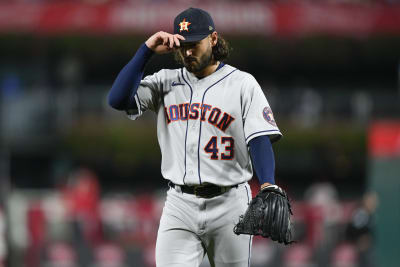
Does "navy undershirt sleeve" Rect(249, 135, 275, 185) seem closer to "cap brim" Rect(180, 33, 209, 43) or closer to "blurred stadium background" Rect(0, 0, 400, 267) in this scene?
"cap brim" Rect(180, 33, 209, 43)

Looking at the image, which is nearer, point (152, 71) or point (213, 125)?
point (213, 125)

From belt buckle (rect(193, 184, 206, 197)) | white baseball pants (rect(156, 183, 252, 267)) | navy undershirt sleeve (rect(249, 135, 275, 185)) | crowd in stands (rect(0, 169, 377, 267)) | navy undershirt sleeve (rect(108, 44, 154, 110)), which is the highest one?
navy undershirt sleeve (rect(108, 44, 154, 110))

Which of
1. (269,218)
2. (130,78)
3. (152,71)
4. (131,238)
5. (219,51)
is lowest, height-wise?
(131,238)

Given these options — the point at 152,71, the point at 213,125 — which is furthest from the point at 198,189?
the point at 152,71

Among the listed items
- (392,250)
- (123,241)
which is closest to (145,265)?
(123,241)

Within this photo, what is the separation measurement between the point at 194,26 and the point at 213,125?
469mm

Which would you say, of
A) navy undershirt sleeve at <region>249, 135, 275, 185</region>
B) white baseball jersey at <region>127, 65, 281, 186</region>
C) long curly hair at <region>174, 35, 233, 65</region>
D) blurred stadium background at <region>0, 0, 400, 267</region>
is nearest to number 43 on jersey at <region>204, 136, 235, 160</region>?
white baseball jersey at <region>127, 65, 281, 186</region>

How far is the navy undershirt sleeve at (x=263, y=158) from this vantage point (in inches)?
124

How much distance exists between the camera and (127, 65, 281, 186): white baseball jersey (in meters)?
3.25

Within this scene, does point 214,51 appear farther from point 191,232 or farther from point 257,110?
point 191,232

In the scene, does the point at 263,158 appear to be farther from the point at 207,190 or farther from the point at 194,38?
the point at 194,38

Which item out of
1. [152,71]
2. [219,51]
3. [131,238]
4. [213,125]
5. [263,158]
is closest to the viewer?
[263,158]

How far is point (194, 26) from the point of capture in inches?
127

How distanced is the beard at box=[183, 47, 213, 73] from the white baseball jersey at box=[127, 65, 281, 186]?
89 millimetres
